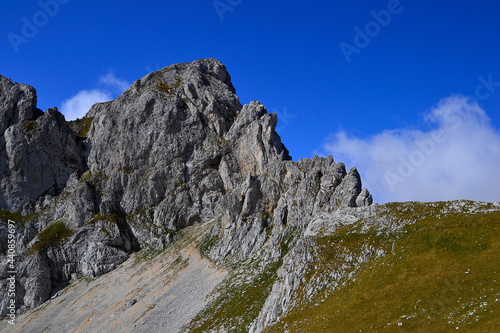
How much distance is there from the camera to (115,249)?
108m

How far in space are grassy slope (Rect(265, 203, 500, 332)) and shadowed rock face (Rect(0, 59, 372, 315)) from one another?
31.9 meters

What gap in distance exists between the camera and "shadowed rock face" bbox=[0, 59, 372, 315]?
95.2 meters

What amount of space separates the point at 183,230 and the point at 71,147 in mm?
54539

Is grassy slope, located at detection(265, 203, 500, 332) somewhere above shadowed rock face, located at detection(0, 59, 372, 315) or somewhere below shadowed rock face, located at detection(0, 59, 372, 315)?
below

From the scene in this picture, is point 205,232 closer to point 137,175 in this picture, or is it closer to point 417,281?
point 137,175

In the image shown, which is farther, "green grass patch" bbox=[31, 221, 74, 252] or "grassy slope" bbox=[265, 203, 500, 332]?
"green grass patch" bbox=[31, 221, 74, 252]

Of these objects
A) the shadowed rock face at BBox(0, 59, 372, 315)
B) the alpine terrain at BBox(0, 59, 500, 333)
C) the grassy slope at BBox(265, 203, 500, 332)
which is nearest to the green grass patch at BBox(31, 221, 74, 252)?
the shadowed rock face at BBox(0, 59, 372, 315)

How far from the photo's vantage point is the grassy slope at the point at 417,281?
36.0 metres

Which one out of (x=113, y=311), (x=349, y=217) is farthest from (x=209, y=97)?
(x=349, y=217)

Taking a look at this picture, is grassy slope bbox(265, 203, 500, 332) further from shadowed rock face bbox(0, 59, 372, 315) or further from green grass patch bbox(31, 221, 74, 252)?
green grass patch bbox(31, 221, 74, 252)

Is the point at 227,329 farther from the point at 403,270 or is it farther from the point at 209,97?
the point at 209,97

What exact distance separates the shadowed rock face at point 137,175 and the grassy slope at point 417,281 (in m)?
31.9

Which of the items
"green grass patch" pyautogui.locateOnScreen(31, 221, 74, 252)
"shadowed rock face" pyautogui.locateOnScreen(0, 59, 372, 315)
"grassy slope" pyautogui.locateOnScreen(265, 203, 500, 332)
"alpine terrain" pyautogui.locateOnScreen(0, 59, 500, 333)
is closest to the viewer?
"grassy slope" pyautogui.locateOnScreen(265, 203, 500, 332)

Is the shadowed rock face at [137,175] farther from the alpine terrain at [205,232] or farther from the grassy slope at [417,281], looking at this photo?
the grassy slope at [417,281]
